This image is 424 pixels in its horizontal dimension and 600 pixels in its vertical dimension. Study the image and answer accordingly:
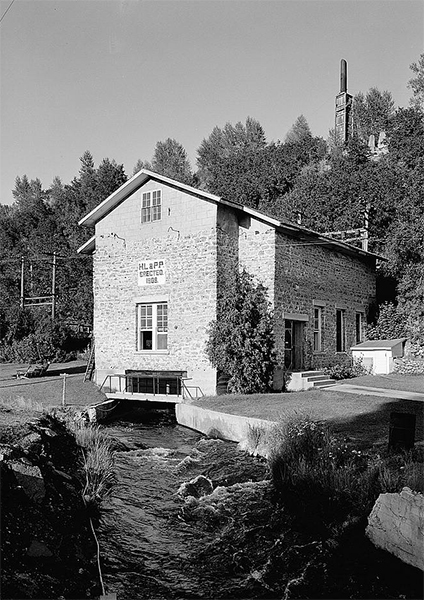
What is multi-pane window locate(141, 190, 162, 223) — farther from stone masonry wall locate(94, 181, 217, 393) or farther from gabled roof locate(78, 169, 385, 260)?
gabled roof locate(78, 169, 385, 260)

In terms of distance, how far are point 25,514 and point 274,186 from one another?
39.6 m

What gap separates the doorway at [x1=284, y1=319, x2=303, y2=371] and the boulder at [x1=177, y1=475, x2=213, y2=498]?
32.6 ft

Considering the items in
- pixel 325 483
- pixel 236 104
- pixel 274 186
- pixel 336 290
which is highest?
pixel 274 186

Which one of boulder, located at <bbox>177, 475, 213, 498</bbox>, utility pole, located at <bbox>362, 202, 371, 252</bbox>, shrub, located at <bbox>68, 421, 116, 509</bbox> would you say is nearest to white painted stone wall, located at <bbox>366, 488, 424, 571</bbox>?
boulder, located at <bbox>177, 475, 213, 498</bbox>

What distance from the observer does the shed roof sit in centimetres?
2170

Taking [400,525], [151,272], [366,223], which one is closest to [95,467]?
[400,525]

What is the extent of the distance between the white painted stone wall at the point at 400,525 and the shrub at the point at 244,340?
10851mm

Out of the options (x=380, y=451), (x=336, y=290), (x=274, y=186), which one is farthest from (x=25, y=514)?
(x=274, y=186)

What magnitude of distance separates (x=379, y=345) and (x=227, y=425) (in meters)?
11.1

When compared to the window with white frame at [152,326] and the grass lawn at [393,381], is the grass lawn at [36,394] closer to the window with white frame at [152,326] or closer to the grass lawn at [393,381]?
the window with white frame at [152,326]

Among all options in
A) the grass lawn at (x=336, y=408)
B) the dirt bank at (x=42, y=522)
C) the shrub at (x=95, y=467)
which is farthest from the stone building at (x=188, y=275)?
the dirt bank at (x=42, y=522)

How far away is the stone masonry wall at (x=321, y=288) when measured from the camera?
18688 mm

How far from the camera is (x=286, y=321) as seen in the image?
19.2 m

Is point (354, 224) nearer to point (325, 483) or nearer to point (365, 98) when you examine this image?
point (325, 483)
